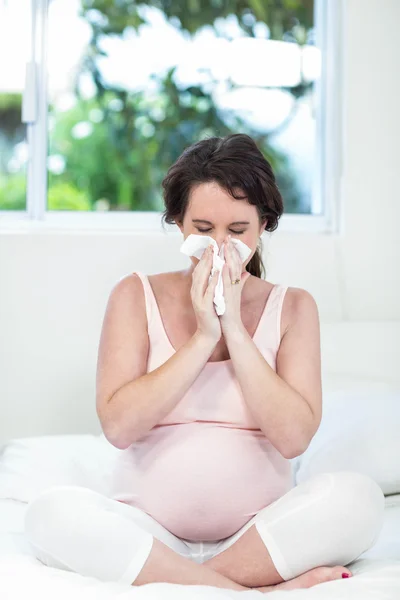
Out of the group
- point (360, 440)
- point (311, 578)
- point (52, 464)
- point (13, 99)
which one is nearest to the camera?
point (311, 578)

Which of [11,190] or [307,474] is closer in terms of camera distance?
[307,474]

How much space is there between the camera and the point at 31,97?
275 centimetres

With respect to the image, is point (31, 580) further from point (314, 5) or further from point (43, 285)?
point (314, 5)

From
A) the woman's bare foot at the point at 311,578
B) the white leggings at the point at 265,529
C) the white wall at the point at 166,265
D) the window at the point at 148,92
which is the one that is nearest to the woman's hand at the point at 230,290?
the white leggings at the point at 265,529

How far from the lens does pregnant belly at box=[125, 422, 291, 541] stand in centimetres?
142

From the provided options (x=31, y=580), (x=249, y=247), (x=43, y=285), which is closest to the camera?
(x=31, y=580)

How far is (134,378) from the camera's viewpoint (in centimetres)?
149

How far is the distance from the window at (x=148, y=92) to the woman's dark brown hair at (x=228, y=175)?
123 cm

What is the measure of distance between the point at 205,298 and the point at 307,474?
2.16ft

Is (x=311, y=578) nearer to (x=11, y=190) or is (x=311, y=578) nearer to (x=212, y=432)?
(x=212, y=432)

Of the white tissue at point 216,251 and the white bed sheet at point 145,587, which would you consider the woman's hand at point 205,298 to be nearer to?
the white tissue at point 216,251

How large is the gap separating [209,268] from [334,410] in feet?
2.34

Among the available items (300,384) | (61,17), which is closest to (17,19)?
(61,17)

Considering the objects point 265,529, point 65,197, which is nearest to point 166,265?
point 65,197
